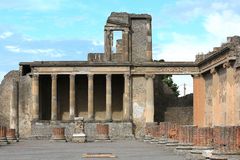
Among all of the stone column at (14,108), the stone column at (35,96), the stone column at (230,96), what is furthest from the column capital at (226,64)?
the stone column at (14,108)

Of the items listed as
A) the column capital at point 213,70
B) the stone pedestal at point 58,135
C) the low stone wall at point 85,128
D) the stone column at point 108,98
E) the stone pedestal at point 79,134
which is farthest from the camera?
the stone column at point 108,98

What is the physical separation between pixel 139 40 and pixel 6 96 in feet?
38.8

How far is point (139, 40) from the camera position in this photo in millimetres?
42906

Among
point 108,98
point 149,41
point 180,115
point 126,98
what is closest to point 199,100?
point 180,115

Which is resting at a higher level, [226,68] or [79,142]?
[226,68]

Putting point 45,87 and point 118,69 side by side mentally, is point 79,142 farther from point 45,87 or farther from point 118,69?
point 45,87

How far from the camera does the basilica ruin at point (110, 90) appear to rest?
131 ft

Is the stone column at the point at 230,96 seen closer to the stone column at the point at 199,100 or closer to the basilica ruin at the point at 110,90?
the basilica ruin at the point at 110,90

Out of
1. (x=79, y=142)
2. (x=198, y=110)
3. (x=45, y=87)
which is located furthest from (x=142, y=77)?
(x=79, y=142)

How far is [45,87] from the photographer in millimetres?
43406

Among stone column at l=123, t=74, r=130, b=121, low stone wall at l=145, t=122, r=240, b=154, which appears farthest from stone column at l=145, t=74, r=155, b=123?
low stone wall at l=145, t=122, r=240, b=154

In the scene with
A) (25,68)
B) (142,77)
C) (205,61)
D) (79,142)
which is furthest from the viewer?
(25,68)

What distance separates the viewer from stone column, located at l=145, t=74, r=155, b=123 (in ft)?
133

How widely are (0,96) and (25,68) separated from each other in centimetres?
342
